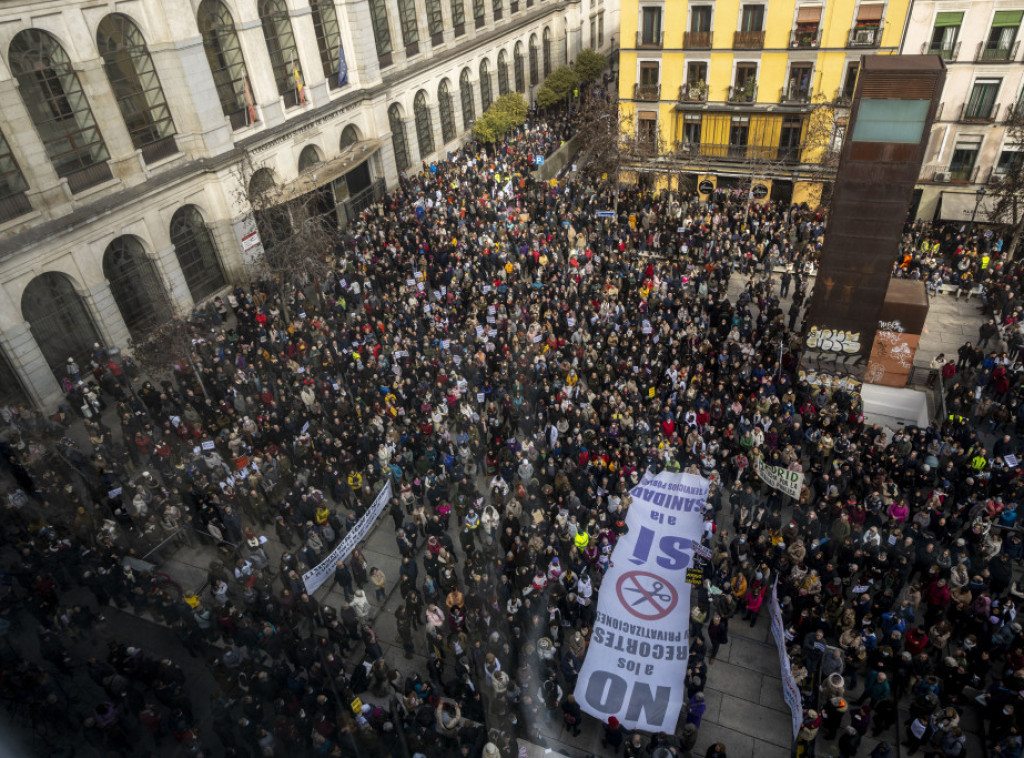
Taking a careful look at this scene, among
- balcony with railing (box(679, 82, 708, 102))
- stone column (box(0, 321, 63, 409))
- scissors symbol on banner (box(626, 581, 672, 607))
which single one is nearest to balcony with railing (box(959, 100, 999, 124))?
balcony with railing (box(679, 82, 708, 102))

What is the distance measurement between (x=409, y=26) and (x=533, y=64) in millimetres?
19910

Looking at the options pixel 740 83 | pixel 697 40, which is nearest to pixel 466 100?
pixel 697 40

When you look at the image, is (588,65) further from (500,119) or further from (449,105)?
(449,105)

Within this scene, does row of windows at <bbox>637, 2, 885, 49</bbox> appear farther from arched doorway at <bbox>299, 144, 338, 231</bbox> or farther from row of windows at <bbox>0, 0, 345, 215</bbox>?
row of windows at <bbox>0, 0, 345, 215</bbox>

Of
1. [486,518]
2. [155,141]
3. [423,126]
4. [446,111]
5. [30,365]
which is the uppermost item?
[155,141]

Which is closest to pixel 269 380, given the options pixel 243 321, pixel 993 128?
pixel 243 321

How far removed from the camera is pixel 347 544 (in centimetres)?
1838

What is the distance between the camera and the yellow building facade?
34.6m

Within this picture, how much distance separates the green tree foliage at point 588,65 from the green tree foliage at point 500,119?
37.3ft

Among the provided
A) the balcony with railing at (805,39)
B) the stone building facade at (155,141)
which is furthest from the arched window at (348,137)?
the balcony with railing at (805,39)

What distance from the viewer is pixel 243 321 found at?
27.7m

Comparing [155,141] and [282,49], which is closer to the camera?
[155,141]

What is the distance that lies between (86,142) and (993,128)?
132 ft

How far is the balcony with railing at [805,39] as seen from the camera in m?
34.7
